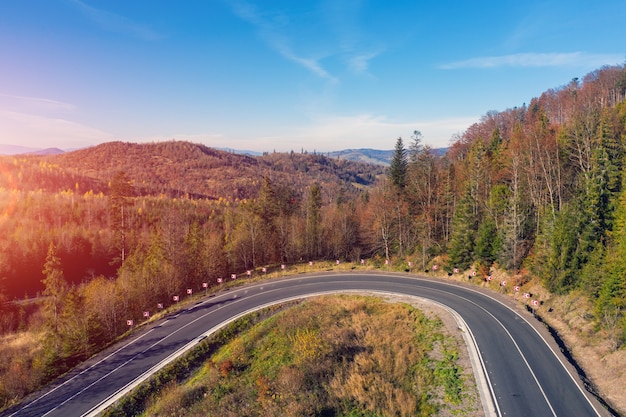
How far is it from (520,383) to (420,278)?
22.7m

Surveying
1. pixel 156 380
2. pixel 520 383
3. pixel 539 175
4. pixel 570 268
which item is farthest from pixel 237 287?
pixel 539 175

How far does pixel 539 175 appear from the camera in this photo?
41312mm

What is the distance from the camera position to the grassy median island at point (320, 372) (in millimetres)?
19375

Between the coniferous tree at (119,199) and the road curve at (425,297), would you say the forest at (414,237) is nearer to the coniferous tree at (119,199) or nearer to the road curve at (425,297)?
the coniferous tree at (119,199)

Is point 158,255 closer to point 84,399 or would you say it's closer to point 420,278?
point 84,399

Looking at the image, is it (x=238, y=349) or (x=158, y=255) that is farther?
(x=158, y=255)

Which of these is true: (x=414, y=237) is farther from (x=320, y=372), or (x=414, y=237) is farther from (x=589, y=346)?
(x=320, y=372)

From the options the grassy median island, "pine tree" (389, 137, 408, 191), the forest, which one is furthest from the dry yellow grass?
"pine tree" (389, 137, 408, 191)

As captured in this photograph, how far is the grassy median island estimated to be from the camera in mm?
19375

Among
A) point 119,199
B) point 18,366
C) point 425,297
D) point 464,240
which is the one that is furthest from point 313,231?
point 18,366

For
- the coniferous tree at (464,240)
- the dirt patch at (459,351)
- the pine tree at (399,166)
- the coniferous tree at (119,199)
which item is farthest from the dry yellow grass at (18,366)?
the pine tree at (399,166)

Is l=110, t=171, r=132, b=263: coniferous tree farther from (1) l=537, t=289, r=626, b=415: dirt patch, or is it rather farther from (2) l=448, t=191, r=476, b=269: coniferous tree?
(1) l=537, t=289, r=626, b=415: dirt patch

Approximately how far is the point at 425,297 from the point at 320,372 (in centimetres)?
1685

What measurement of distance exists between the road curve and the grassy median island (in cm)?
180
